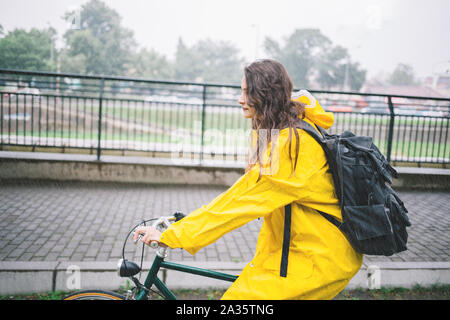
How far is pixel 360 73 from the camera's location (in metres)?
61.1

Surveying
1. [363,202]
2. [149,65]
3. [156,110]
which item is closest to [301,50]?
[149,65]

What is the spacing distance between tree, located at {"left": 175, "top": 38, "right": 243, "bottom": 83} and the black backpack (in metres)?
70.5

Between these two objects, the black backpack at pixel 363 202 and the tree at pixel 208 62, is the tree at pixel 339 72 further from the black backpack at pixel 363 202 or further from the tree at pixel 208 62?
the black backpack at pixel 363 202

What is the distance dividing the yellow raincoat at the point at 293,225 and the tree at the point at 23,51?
14.2m

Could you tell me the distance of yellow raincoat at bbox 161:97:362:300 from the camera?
1.66 metres

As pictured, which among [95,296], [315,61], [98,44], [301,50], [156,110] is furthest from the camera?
[301,50]

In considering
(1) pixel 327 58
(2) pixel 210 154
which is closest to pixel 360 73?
(1) pixel 327 58

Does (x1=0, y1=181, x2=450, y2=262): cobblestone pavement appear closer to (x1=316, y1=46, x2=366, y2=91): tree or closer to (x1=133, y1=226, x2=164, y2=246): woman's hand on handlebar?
(x1=133, y1=226, x2=164, y2=246): woman's hand on handlebar

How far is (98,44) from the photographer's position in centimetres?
4284

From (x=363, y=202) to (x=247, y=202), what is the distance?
548mm

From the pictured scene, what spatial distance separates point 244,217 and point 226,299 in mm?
433

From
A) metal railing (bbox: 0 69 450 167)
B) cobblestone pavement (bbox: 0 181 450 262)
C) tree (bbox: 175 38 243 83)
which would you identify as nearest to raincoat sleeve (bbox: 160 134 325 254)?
cobblestone pavement (bbox: 0 181 450 262)

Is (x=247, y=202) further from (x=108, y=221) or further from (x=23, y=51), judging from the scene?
(x=23, y=51)

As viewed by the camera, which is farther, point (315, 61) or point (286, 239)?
point (315, 61)
